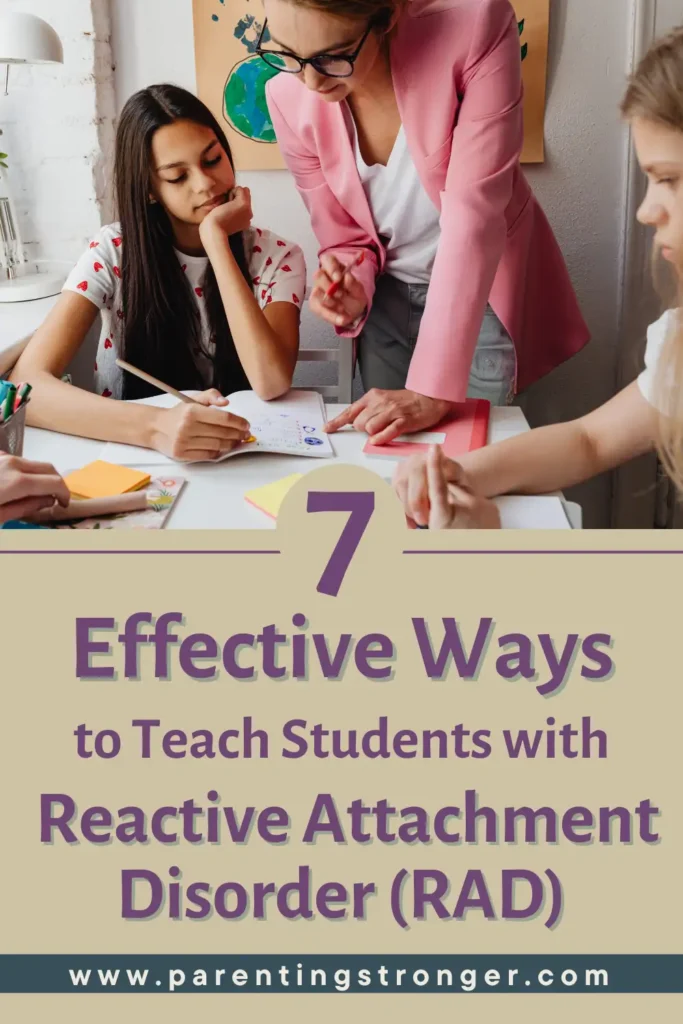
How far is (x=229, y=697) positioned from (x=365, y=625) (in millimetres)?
75

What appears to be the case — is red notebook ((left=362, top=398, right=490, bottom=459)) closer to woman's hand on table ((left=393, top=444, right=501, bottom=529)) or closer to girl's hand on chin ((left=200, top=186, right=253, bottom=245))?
woman's hand on table ((left=393, top=444, right=501, bottom=529))

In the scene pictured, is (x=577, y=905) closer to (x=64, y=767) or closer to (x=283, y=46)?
(x=64, y=767)

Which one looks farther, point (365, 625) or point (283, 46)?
point (283, 46)

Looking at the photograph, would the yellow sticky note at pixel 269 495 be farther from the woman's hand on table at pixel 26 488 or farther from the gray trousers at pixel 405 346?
the gray trousers at pixel 405 346

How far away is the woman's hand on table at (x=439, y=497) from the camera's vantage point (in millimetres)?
943

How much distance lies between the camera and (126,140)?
5.27 ft

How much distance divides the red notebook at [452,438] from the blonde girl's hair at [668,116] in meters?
0.23

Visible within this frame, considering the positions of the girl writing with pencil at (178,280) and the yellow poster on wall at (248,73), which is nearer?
the girl writing with pencil at (178,280)

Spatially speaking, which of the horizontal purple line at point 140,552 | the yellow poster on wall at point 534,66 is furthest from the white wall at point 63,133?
the horizontal purple line at point 140,552

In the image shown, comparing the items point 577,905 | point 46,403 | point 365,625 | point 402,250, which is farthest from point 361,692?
point 402,250

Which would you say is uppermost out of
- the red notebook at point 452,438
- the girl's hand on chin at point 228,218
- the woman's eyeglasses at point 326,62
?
the woman's eyeglasses at point 326,62

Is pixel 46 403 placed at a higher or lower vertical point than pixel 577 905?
higher

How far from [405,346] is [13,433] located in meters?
0.91

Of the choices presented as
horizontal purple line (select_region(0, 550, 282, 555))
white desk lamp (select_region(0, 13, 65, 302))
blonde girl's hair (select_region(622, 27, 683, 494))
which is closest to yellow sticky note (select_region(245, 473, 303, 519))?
blonde girl's hair (select_region(622, 27, 683, 494))
